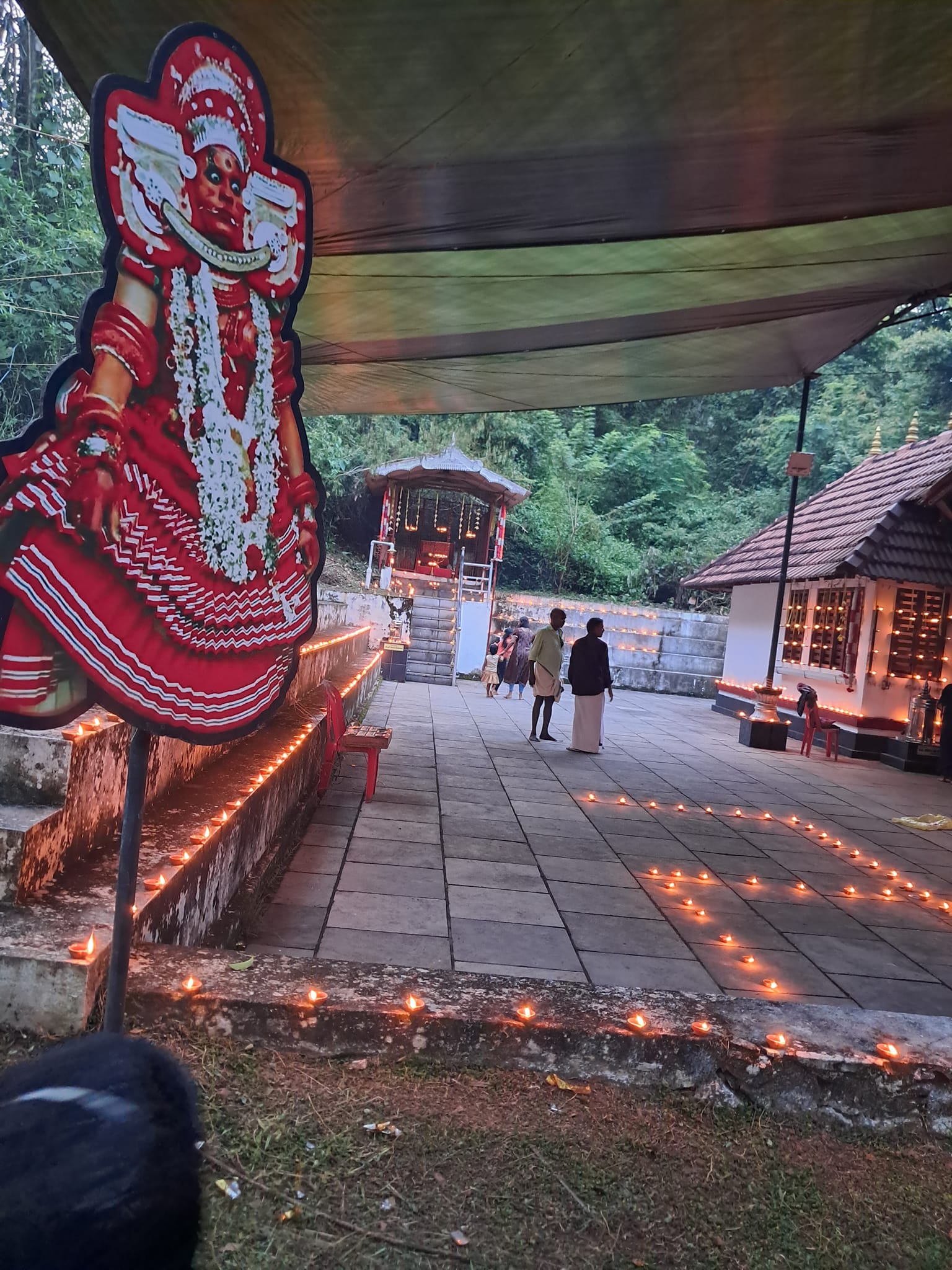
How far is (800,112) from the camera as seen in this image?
353 cm

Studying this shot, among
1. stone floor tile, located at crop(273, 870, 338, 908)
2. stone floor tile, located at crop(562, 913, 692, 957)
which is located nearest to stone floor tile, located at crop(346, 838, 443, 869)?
stone floor tile, located at crop(273, 870, 338, 908)

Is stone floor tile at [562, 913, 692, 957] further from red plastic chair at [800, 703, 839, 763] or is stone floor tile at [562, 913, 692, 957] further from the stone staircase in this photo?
the stone staircase

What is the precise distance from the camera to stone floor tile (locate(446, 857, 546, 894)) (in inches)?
192

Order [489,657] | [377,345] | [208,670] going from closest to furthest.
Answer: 1. [208,670]
2. [377,345]
3. [489,657]

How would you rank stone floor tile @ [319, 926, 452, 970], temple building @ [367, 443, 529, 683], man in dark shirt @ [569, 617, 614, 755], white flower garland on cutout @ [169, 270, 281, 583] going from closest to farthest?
white flower garland on cutout @ [169, 270, 281, 583]
stone floor tile @ [319, 926, 452, 970]
man in dark shirt @ [569, 617, 614, 755]
temple building @ [367, 443, 529, 683]

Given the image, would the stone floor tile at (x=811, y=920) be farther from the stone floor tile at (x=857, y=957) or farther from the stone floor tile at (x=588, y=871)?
the stone floor tile at (x=588, y=871)

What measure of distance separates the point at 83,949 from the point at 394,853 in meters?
3.16

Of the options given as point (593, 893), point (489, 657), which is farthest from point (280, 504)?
point (489, 657)

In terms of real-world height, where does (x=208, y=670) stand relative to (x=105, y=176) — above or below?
below

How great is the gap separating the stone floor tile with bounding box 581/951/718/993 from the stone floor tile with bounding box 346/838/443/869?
1477 millimetres

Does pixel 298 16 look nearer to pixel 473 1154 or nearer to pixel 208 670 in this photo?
pixel 208 670

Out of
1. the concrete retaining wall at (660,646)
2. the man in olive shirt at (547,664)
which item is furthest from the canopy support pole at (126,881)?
the concrete retaining wall at (660,646)

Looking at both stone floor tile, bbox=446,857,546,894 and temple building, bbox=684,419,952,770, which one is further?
temple building, bbox=684,419,952,770

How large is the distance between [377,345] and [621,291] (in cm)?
190
